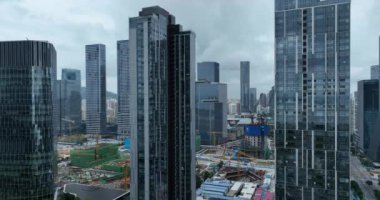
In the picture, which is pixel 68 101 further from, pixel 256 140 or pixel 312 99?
pixel 312 99

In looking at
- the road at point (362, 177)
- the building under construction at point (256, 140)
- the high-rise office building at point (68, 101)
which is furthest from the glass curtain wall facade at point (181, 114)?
the high-rise office building at point (68, 101)

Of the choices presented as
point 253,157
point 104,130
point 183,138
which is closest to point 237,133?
point 253,157

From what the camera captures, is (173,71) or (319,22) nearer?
(319,22)

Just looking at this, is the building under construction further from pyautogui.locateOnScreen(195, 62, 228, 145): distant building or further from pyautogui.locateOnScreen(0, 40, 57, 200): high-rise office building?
pyautogui.locateOnScreen(0, 40, 57, 200): high-rise office building

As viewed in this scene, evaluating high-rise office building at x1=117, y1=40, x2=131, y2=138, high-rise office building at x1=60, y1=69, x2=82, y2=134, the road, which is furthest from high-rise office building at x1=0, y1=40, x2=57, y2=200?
high-rise office building at x1=60, y1=69, x2=82, y2=134

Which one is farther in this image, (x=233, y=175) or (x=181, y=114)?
(x=233, y=175)

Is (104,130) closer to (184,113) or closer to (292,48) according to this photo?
(184,113)

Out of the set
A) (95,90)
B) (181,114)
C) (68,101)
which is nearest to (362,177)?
(181,114)
